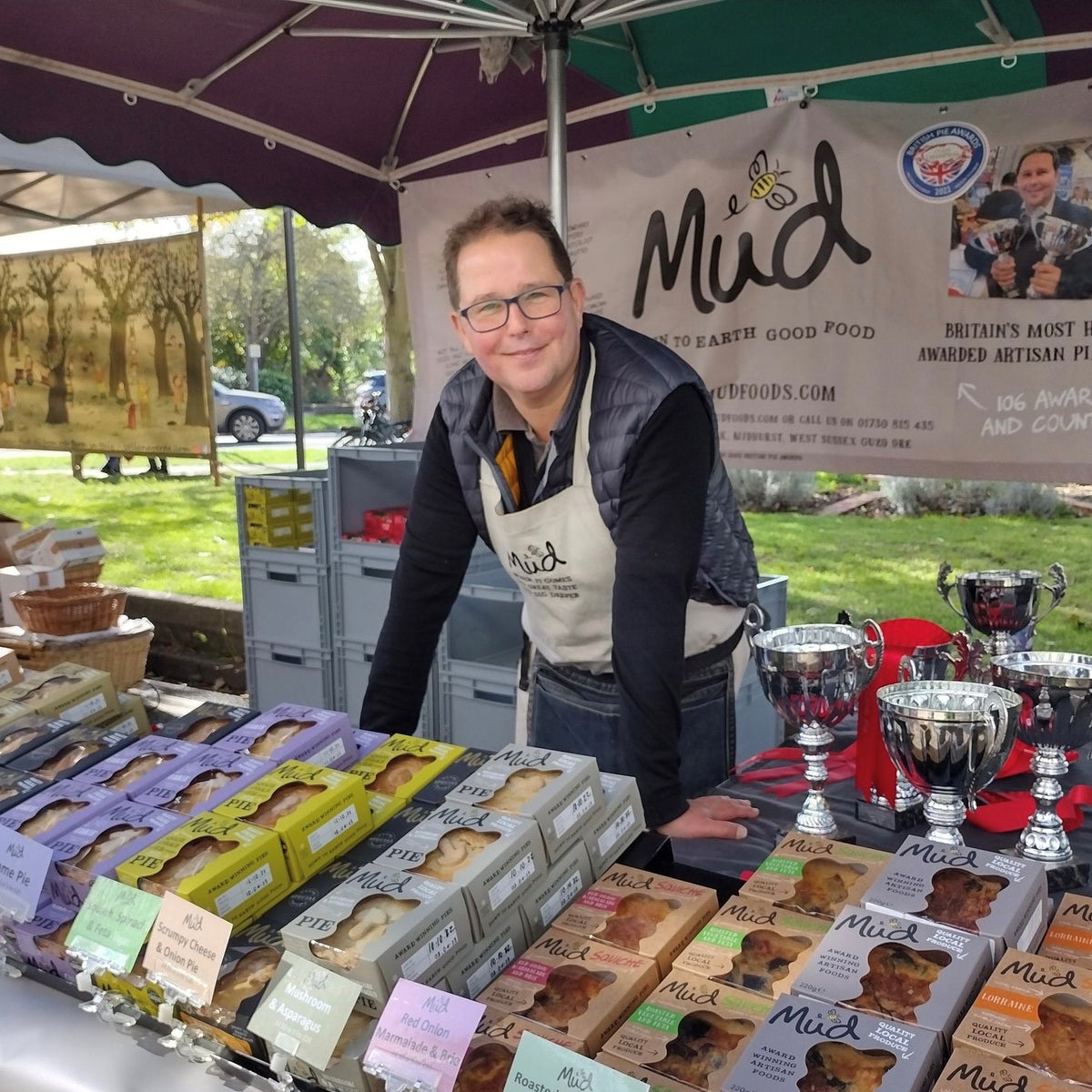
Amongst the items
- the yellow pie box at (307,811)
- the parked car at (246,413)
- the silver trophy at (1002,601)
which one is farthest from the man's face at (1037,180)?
the parked car at (246,413)

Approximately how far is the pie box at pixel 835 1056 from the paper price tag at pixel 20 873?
0.74m

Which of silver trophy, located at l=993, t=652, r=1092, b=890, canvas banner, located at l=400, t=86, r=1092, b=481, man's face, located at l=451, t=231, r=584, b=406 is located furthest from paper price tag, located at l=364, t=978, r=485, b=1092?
canvas banner, located at l=400, t=86, r=1092, b=481

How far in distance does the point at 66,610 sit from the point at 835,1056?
14.3 feet

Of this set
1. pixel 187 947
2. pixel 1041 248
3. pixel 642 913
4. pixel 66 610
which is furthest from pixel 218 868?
pixel 66 610

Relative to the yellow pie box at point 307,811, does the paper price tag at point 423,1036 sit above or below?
below

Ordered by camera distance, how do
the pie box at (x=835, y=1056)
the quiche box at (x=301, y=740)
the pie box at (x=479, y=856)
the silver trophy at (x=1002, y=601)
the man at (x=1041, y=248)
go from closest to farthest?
the pie box at (x=835, y=1056)
the pie box at (x=479, y=856)
the quiche box at (x=301, y=740)
the silver trophy at (x=1002, y=601)
the man at (x=1041, y=248)

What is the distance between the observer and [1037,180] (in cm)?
251

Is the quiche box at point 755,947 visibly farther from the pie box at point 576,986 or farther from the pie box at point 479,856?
the pie box at point 479,856

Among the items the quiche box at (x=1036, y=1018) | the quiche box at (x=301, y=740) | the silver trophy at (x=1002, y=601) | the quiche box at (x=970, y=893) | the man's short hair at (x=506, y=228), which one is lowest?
the quiche box at (x=1036, y=1018)

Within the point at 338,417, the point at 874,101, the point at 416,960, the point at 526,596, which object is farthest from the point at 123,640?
the point at 338,417

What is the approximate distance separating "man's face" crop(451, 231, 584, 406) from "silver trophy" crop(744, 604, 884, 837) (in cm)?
51

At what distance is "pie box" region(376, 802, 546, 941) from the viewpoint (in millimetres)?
953

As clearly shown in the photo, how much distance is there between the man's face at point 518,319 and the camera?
1559 millimetres

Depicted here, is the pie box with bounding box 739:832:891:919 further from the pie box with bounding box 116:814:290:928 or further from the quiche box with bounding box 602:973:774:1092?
the pie box with bounding box 116:814:290:928
